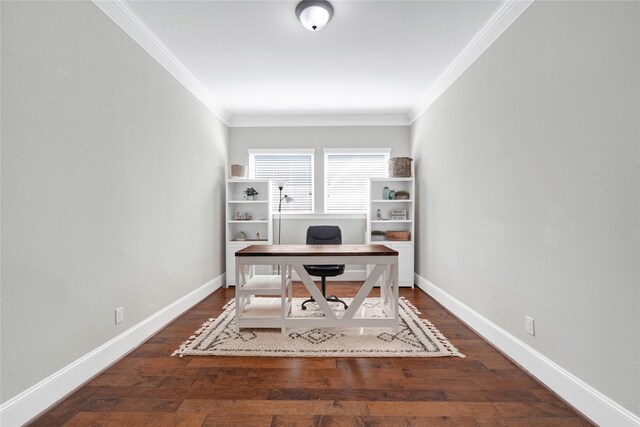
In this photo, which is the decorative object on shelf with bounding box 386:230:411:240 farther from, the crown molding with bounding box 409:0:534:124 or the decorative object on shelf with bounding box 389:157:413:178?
the crown molding with bounding box 409:0:534:124

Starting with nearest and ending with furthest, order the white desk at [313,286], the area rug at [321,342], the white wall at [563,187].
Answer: the white wall at [563,187] < the area rug at [321,342] < the white desk at [313,286]

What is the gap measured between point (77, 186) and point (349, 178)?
3795 mm

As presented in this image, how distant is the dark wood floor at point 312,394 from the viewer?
1602mm

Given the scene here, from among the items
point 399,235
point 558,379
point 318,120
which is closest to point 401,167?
point 399,235

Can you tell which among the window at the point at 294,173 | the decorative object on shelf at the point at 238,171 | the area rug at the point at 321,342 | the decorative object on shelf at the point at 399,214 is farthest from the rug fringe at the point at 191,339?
the decorative object on shelf at the point at 399,214

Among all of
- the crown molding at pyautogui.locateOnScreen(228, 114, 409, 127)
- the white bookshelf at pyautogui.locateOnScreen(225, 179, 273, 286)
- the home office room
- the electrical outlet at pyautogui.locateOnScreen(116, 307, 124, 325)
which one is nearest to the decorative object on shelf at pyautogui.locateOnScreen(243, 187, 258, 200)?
the white bookshelf at pyautogui.locateOnScreen(225, 179, 273, 286)

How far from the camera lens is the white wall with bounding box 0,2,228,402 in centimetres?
154

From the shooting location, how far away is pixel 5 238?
4.87ft

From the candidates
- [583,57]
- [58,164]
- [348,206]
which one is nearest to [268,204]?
[348,206]

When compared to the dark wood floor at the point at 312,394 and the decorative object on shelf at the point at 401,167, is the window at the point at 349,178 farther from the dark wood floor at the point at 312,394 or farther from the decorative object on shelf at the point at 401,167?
the dark wood floor at the point at 312,394

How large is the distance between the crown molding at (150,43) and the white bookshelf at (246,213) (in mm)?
1341

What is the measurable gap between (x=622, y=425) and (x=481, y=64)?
2.71 meters

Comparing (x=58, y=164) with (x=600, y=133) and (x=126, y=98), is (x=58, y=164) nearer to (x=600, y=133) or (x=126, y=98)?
(x=126, y=98)

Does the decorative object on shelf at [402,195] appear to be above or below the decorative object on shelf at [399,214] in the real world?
above
